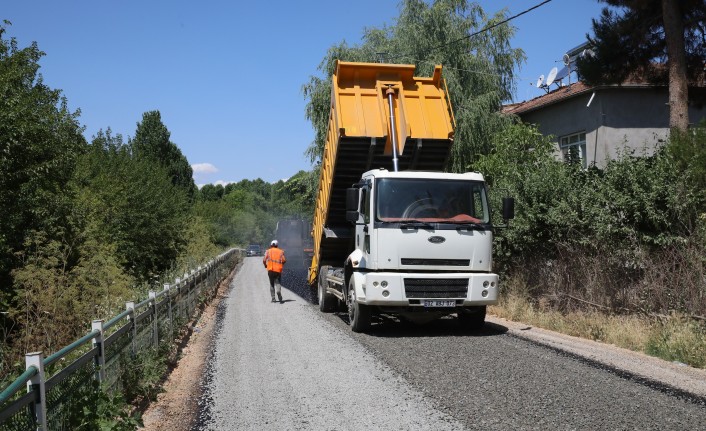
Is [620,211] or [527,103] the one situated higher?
[527,103]

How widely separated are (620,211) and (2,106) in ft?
41.8

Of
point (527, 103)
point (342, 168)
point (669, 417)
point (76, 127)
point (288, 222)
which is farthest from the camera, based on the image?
point (288, 222)

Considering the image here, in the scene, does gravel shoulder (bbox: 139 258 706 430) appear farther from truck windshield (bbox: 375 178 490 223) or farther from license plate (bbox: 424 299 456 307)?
truck windshield (bbox: 375 178 490 223)

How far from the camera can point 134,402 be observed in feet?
22.3

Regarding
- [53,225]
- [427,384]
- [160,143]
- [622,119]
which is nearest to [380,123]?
[427,384]

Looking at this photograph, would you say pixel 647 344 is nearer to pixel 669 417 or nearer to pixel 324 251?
pixel 669 417

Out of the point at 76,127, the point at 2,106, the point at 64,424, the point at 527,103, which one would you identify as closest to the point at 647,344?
the point at 64,424

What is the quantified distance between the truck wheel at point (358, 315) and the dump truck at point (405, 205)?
2 centimetres

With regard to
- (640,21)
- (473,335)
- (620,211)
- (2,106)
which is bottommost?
(473,335)

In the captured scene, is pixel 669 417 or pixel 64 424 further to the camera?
pixel 669 417

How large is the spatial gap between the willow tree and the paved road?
12903 mm

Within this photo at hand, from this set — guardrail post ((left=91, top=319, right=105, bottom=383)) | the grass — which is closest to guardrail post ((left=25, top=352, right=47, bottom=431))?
guardrail post ((left=91, top=319, right=105, bottom=383))

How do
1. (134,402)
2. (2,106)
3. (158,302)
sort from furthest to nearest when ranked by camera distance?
(2,106), (158,302), (134,402)

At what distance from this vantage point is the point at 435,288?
10.5 meters
